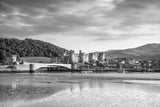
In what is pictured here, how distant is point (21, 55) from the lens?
187 m

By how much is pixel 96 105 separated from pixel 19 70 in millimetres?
105212

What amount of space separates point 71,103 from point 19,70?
341ft

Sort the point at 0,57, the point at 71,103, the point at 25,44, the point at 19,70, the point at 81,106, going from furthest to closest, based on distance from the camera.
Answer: the point at 25,44
the point at 0,57
the point at 19,70
the point at 71,103
the point at 81,106

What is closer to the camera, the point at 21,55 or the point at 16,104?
the point at 16,104

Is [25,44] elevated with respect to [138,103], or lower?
elevated

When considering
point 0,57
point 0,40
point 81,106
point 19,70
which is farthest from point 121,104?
point 0,40

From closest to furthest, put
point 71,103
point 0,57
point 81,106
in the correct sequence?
point 81,106 < point 71,103 < point 0,57

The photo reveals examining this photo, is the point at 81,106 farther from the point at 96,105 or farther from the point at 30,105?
the point at 30,105


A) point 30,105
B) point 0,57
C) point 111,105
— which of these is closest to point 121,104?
point 111,105

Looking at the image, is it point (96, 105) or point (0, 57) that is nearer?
point (96, 105)

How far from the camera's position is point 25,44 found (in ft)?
634

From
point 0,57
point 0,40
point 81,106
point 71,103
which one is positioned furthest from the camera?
point 0,40

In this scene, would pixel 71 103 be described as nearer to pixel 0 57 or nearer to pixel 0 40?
pixel 0 57

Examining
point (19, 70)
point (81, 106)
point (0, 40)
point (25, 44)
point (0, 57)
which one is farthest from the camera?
point (25, 44)
